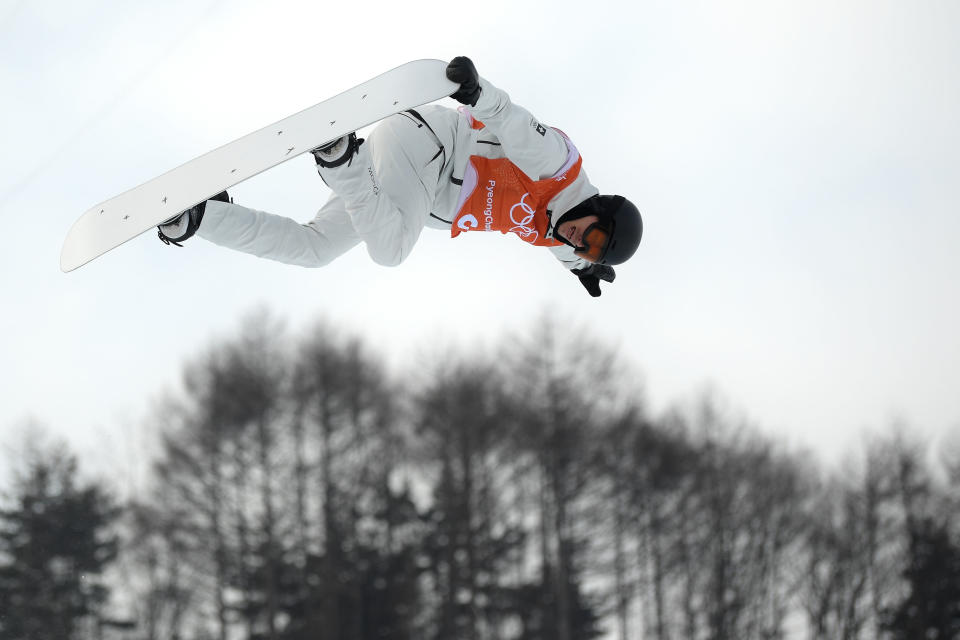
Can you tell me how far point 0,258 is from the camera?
39.3ft

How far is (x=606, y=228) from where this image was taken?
384cm

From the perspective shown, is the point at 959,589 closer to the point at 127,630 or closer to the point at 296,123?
the point at 127,630

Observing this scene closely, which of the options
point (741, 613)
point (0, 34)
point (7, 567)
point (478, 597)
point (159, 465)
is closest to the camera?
point (0, 34)

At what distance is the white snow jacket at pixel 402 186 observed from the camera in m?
3.54

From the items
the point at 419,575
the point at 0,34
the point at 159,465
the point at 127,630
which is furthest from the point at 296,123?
the point at 419,575

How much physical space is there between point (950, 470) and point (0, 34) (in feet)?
57.2

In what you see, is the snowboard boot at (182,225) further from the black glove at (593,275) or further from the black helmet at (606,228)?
the black glove at (593,275)

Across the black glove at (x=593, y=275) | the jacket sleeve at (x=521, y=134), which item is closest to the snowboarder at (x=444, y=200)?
the jacket sleeve at (x=521, y=134)

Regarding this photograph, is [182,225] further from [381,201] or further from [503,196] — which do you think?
[503,196]

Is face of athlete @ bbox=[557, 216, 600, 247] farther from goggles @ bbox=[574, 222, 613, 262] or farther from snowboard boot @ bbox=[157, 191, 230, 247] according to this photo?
snowboard boot @ bbox=[157, 191, 230, 247]

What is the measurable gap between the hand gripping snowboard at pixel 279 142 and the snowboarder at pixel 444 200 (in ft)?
0.31

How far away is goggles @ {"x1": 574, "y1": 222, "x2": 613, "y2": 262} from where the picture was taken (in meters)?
3.82

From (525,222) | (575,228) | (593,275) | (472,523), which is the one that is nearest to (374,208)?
(525,222)

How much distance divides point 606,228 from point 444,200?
72 centimetres
